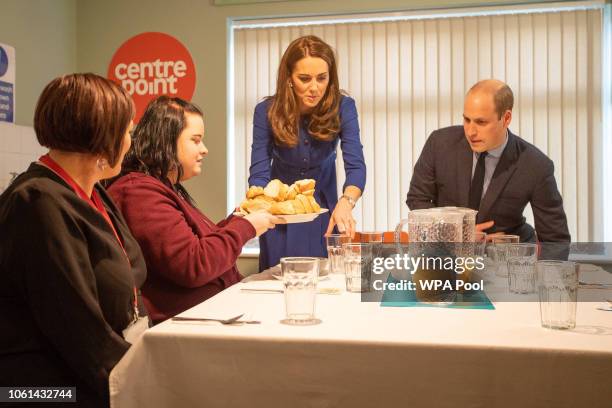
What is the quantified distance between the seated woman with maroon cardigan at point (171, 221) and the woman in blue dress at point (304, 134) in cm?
71

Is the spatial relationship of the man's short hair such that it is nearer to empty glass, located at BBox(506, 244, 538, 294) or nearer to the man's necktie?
the man's necktie

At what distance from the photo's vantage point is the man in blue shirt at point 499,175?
254 centimetres

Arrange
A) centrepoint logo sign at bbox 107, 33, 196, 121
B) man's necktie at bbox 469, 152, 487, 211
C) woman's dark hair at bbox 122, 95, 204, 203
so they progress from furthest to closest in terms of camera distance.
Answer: centrepoint logo sign at bbox 107, 33, 196, 121, man's necktie at bbox 469, 152, 487, 211, woman's dark hair at bbox 122, 95, 204, 203

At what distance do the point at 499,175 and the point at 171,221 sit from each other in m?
1.47

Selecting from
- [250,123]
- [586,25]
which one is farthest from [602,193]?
[250,123]

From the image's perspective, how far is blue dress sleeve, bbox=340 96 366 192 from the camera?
8.94ft

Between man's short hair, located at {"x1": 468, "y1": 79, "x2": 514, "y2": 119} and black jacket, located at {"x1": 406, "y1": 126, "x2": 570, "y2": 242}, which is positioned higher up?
man's short hair, located at {"x1": 468, "y1": 79, "x2": 514, "y2": 119}

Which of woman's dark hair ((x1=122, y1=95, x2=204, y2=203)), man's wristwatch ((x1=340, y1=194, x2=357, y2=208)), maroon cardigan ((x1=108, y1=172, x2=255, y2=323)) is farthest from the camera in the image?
man's wristwatch ((x1=340, y1=194, x2=357, y2=208))

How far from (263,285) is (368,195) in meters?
2.59

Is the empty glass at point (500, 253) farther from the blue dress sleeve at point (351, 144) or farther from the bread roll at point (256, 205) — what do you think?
the blue dress sleeve at point (351, 144)

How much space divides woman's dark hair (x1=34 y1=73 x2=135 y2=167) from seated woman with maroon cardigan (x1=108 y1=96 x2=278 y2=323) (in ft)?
1.25

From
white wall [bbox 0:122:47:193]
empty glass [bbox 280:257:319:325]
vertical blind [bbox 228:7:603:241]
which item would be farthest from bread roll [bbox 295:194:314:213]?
white wall [bbox 0:122:47:193]

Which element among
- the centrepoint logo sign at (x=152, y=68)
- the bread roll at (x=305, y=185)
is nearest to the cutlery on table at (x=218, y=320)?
the bread roll at (x=305, y=185)

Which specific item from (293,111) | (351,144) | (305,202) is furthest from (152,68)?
(305,202)
